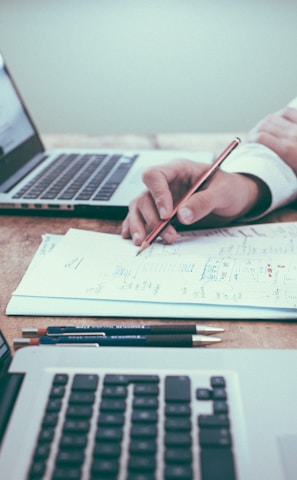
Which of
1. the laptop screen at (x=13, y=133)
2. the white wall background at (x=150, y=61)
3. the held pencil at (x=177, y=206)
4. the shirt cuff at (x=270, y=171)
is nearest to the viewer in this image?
the held pencil at (x=177, y=206)

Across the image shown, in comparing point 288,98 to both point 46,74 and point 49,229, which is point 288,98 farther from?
point 46,74

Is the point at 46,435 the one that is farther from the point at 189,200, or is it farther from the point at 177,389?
the point at 189,200

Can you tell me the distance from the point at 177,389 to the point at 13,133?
0.71 meters

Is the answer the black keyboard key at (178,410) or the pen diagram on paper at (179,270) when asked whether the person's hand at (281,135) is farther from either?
the black keyboard key at (178,410)

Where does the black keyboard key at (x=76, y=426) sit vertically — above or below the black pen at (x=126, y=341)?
above

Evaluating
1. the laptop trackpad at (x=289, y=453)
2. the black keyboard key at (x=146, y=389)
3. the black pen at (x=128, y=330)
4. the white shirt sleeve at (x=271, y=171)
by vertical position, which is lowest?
the white shirt sleeve at (x=271, y=171)

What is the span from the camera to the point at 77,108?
5.68 ft

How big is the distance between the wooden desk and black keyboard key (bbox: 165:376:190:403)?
10 centimetres

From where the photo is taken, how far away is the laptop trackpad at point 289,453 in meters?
0.31

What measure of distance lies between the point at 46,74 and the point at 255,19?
818 mm

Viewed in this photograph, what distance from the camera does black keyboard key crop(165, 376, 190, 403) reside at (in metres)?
0.34

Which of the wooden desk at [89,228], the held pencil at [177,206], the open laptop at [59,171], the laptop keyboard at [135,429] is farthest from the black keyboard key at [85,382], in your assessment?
the open laptop at [59,171]

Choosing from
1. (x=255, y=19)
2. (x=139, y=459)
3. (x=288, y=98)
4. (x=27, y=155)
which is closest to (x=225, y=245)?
(x=139, y=459)

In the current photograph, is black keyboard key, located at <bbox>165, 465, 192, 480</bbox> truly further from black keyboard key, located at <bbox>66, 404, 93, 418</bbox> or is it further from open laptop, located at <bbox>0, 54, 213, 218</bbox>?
open laptop, located at <bbox>0, 54, 213, 218</bbox>
